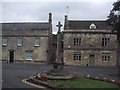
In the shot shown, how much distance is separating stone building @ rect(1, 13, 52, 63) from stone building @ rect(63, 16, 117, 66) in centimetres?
493

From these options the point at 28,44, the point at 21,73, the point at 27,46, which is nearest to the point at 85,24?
the point at 28,44

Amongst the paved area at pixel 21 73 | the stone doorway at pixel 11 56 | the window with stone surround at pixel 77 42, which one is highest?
the window with stone surround at pixel 77 42

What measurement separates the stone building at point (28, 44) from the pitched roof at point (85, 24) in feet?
14.8

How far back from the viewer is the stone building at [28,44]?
213ft

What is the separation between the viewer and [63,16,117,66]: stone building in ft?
200

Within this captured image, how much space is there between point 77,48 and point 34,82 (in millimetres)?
39379

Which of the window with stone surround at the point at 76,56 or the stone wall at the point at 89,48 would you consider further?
the window with stone surround at the point at 76,56

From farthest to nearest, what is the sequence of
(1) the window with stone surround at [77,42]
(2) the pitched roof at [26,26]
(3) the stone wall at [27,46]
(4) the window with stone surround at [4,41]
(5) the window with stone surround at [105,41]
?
1. (2) the pitched roof at [26,26]
2. (4) the window with stone surround at [4,41]
3. (3) the stone wall at [27,46]
4. (1) the window with stone surround at [77,42]
5. (5) the window with stone surround at [105,41]

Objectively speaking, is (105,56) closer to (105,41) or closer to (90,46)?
(105,41)

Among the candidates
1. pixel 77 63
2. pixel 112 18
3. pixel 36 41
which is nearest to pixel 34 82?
pixel 112 18

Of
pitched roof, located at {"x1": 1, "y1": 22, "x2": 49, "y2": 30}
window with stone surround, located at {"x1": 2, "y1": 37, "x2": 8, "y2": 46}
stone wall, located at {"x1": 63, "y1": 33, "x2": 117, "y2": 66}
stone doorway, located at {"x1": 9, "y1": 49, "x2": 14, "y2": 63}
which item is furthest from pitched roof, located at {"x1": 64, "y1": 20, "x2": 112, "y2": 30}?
window with stone surround, located at {"x1": 2, "y1": 37, "x2": 8, "y2": 46}

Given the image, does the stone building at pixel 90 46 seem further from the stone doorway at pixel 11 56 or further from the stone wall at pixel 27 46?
the stone doorway at pixel 11 56

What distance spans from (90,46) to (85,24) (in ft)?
19.2

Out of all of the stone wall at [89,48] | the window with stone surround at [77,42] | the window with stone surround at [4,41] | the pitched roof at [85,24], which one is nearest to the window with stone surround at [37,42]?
the stone wall at [89,48]
